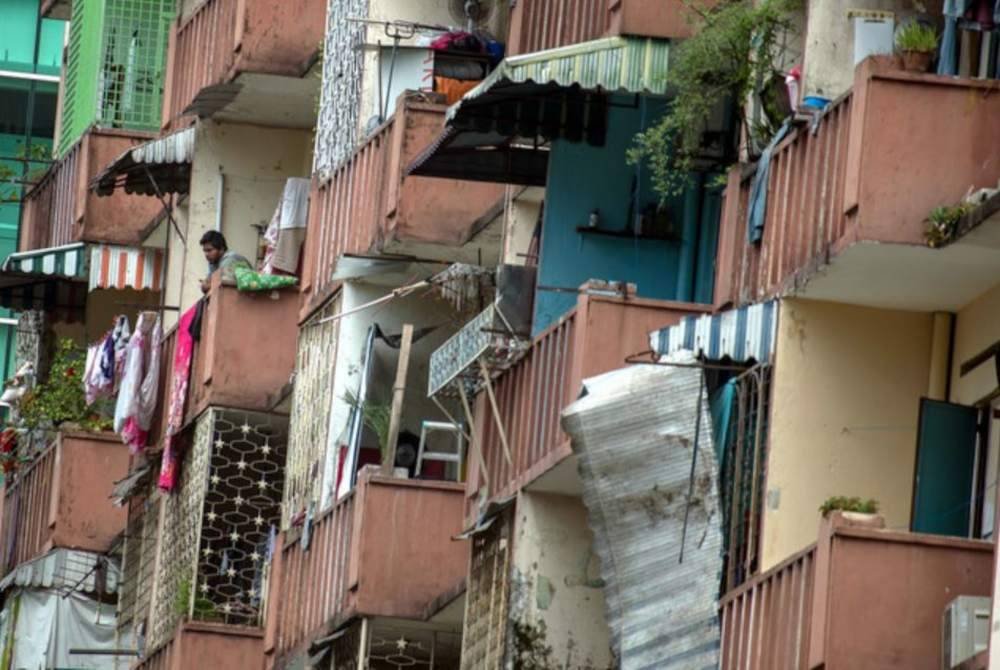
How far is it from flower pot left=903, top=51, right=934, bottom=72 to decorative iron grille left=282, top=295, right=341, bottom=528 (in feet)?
43.4

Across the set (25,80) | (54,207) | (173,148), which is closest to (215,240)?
(173,148)

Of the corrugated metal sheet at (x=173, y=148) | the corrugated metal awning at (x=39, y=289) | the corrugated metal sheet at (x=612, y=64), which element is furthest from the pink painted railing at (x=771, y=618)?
the corrugated metal awning at (x=39, y=289)

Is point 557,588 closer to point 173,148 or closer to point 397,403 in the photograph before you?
point 397,403

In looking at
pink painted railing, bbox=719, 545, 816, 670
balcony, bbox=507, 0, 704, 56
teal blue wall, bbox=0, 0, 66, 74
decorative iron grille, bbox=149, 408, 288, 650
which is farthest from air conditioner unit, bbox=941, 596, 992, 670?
teal blue wall, bbox=0, 0, 66, 74

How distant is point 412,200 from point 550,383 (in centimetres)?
572

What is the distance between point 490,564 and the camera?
34.1 metres

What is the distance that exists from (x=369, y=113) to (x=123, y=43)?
1235cm

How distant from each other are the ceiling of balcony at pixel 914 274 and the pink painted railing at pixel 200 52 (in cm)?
1658

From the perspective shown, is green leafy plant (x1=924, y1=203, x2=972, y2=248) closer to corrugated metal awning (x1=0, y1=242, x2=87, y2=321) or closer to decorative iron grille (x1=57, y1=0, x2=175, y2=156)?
decorative iron grille (x1=57, y1=0, x2=175, y2=156)

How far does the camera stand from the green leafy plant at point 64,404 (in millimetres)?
51219

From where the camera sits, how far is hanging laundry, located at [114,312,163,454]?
47219mm

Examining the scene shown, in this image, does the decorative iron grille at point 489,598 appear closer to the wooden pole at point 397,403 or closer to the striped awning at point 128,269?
the wooden pole at point 397,403

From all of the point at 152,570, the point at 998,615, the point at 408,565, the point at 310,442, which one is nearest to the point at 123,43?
the point at 152,570

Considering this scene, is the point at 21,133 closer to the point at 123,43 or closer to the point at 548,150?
the point at 123,43
